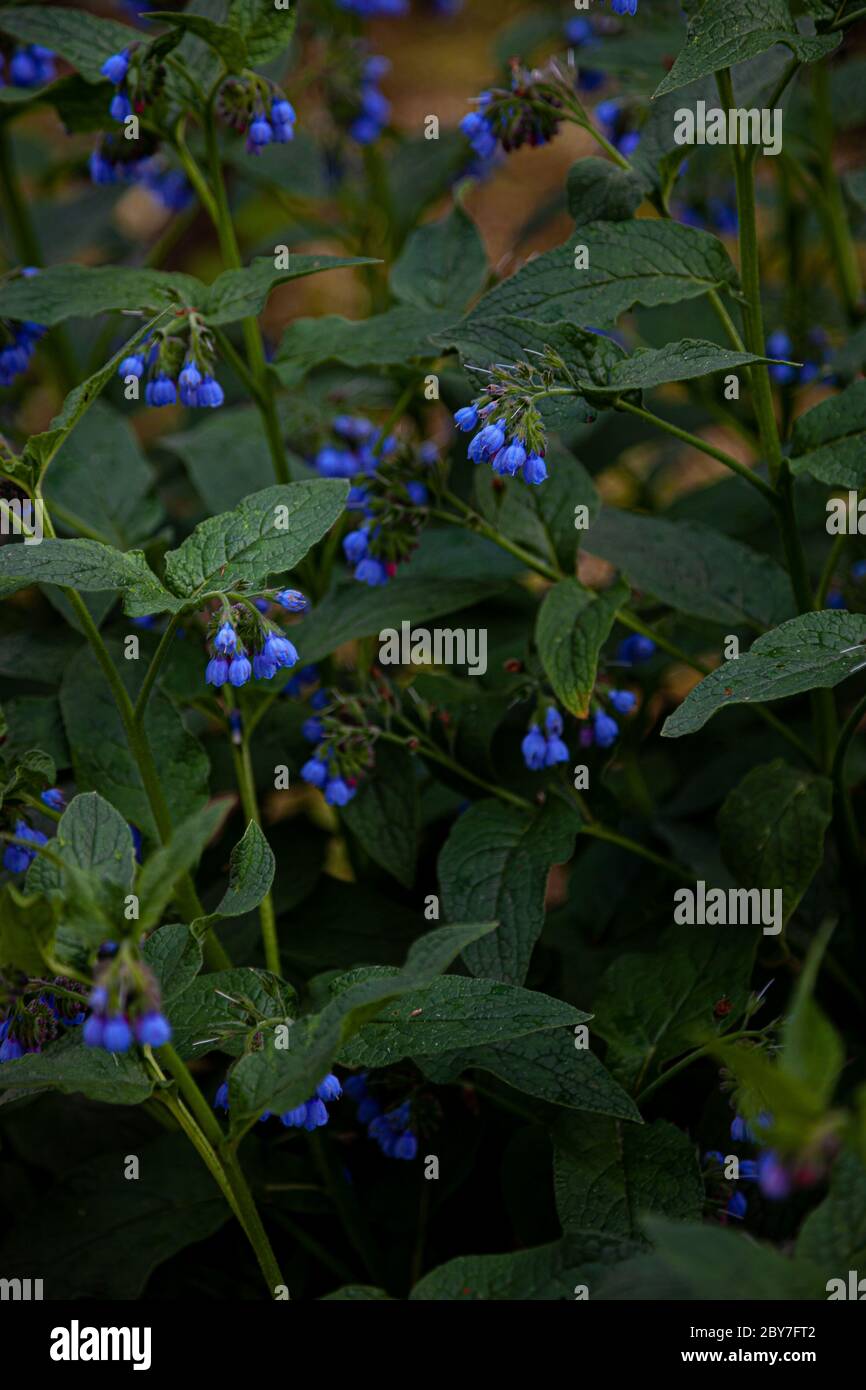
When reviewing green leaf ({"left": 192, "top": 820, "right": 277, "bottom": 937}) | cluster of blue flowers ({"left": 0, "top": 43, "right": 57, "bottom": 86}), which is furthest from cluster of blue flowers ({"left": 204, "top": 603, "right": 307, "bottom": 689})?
cluster of blue flowers ({"left": 0, "top": 43, "right": 57, "bottom": 86})

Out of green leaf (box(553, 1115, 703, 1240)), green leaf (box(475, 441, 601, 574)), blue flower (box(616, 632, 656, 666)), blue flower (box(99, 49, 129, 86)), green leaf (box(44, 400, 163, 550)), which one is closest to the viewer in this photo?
green leaf (box(553, 1115, 703, 1240))

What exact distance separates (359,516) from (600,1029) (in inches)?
41.9

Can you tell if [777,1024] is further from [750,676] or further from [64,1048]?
[64,1048]

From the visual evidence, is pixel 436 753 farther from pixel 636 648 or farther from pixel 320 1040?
pixel 320 1040

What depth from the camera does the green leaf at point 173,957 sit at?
4.99ft

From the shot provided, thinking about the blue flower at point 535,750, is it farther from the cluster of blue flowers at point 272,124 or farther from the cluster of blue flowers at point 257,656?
the cluster of blue flowers at point 272,124

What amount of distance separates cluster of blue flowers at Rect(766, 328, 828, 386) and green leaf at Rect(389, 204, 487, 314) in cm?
59

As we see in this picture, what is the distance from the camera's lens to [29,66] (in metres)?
2.69

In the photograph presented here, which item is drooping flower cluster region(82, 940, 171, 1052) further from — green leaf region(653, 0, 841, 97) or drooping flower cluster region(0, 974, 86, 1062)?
green leaf region(653, 0, 841, 97)

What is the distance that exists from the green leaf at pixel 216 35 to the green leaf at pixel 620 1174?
61.3 inches

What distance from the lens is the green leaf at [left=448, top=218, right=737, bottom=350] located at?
Answer: 185cm

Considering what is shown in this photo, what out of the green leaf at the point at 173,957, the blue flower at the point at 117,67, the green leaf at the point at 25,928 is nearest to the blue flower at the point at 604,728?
the green leaf at the point at 173,957
